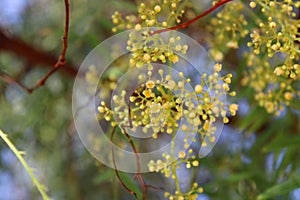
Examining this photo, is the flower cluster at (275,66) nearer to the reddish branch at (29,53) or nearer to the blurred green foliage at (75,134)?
the blurred green foliage at (75,134)

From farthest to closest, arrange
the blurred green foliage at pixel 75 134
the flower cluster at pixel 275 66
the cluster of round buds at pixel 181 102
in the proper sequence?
1. the blurred green foliage at pixel 75 134
2. the flower cluster at pixel 275 66
3. the cluster of round buds at pixel 181 102

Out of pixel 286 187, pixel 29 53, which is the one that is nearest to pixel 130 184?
pixel 286 187

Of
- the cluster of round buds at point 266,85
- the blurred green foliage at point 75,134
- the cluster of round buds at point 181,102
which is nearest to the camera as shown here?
the cluster of round buds at point 181,102

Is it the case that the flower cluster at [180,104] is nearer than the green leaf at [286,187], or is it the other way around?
the flower cluster at [180,104]

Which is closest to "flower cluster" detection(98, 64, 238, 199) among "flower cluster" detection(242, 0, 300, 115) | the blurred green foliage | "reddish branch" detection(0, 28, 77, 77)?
"flower cluster" detection(242, 0, 300, 115)

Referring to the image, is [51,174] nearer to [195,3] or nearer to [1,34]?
[1,34]

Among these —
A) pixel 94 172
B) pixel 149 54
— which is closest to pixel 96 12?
pixel 94 172

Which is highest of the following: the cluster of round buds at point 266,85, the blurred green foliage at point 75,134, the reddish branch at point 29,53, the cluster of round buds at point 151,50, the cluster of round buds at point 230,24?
the cluster of round buds at point 151,50

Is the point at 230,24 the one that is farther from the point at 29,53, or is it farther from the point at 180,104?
the point at 29,53

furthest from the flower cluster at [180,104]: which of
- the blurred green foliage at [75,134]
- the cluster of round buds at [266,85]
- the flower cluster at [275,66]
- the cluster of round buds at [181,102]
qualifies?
the blurred green foliage at [75,134]

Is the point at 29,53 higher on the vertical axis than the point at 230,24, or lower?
lower

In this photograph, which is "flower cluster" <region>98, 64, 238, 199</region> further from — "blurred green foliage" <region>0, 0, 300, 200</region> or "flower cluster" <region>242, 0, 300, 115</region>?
"blurred green foliage" <region>0, 0, 300, 200</region>

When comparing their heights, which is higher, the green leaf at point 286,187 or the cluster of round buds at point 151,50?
the cluster of round buds at point 151,50

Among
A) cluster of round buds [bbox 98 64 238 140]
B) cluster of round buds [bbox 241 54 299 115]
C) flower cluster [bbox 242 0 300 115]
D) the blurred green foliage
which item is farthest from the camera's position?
the blurred green foliage
